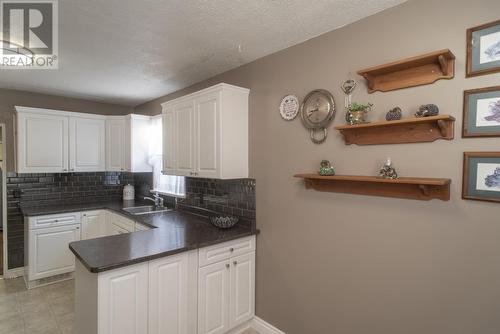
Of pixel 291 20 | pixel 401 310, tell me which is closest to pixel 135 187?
pixel 291 20

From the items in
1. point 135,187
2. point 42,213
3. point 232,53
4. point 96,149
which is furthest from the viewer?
point 135,187

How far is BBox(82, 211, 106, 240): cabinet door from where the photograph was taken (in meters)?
3.54

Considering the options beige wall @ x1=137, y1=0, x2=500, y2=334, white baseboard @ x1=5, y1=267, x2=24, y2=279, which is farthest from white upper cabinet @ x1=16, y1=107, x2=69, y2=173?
beige wall @ x1=137, y1=0, x2=500, y2=334

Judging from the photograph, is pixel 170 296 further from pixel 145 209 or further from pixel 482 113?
pixel 482 113

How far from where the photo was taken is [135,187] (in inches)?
176

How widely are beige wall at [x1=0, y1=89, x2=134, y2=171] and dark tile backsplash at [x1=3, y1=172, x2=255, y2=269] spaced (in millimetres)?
368

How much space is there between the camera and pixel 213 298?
2.15 metres

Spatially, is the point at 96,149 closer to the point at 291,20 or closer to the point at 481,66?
the point at 291,20

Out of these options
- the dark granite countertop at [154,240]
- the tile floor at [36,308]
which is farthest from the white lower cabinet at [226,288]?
the tile floor at [36,308]

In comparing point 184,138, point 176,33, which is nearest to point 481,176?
point 176,33

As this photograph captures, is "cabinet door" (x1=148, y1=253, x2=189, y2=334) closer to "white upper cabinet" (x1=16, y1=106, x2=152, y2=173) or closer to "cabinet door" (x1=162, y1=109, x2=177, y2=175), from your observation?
"cabinet door" (x1=162, y1=109, x2=177, y2=175)

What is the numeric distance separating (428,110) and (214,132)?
1632 millimetres

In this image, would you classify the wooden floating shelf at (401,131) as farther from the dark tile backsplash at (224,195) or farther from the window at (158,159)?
the window at (158,159)

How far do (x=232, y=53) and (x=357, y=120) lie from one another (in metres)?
1.29
